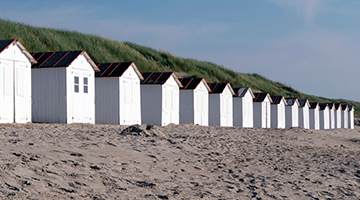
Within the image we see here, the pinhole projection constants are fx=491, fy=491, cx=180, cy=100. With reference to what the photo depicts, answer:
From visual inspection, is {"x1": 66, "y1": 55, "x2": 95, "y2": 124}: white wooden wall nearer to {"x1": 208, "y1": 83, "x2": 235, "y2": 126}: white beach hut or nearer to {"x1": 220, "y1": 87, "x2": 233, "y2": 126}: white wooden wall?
{"x1": 208, "y1": 83, "x2": 235, "y2": 126}: white beach hut

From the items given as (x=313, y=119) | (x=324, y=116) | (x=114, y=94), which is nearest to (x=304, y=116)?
(x=313, y=119)

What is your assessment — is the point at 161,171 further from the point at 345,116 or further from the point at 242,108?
the point at 345,116

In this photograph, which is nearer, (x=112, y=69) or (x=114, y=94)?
(x=114, y=94)

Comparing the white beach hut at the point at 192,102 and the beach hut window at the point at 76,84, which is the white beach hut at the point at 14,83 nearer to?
the beach hut window at the point at 76,84

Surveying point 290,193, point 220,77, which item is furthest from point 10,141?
point 220,77

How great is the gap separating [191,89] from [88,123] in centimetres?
956

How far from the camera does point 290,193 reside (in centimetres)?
1033

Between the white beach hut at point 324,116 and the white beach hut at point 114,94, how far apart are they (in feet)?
103

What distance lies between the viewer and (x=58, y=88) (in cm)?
2267

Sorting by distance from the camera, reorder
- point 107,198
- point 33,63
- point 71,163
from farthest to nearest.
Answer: point 33,63, point 71,163, point 107,198

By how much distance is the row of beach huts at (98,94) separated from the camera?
20.8 metres

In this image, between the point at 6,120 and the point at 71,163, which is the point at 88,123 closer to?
the point at 6,120

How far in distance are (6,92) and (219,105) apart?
1746 cm

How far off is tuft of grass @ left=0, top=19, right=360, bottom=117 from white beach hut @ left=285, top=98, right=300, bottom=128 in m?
15.4
